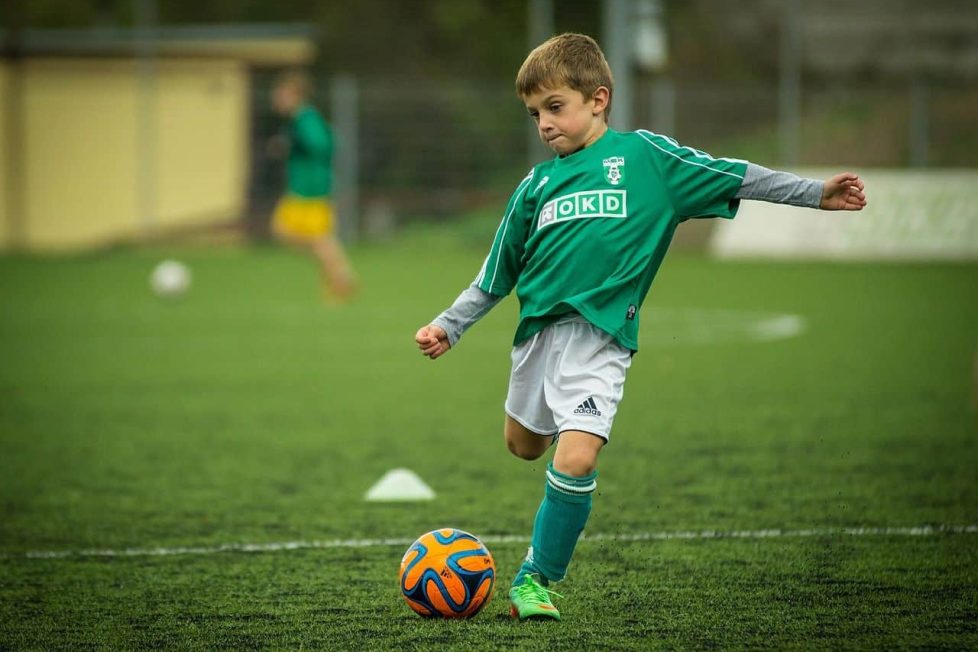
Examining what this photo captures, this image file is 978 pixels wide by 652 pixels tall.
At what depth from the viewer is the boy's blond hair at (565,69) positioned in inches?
167

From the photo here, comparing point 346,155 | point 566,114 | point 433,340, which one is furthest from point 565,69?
point 346,155

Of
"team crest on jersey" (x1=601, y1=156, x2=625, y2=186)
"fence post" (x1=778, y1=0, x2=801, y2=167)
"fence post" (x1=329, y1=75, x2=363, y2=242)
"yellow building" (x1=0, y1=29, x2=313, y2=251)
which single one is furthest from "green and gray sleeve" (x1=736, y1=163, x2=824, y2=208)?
"yellow building" (x1=0, y1=29, x2=313, y2=251)

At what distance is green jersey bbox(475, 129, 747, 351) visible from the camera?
4.32 m

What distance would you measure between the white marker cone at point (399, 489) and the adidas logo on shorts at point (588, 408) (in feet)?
6.29

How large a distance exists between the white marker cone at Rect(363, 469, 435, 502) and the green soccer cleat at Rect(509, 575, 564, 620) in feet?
5.91

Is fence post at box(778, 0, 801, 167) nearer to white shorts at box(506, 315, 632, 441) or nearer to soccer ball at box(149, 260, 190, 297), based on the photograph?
soccer ball at box(149, 260, 190, 297)

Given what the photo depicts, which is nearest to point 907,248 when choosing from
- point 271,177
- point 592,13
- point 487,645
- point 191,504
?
point 592,13

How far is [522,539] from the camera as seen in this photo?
17.4ft

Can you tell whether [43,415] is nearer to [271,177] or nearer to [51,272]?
[51,272]

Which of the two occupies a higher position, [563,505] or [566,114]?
[566,114]

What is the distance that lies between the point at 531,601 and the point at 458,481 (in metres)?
2.28

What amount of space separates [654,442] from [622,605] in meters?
3.08

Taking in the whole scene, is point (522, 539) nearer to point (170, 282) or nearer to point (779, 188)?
point (779, 188)

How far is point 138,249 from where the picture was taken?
25141mm
